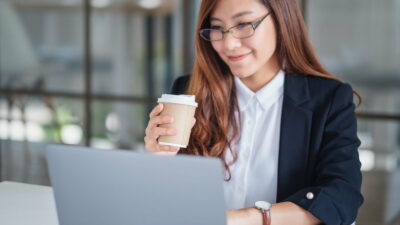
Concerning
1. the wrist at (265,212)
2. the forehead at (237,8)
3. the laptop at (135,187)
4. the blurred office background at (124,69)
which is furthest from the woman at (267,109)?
the blurred office background at (124,69)

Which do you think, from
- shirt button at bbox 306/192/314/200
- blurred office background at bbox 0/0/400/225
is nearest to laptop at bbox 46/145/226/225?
shirt button at bbox 306/192/314/200

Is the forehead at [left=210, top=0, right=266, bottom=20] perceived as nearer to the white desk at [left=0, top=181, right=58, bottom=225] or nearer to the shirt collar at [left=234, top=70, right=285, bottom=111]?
the shirt collar at [left=234, top=70, right=285, bottom=111]

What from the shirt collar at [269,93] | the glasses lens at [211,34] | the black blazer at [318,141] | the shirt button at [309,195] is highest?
the glasses lens at [211,34]

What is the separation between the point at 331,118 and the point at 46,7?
3158mm

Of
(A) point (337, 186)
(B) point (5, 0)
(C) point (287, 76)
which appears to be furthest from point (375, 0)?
(B) point (5, 0)

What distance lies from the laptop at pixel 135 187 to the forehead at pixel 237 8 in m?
0.75

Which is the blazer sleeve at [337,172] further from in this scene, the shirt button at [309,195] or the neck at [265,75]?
the neck at [265,75]

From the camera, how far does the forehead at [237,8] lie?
1639 millimetres

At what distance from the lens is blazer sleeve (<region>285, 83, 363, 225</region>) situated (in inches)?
56.2

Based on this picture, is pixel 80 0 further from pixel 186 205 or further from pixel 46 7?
pixel 186 205

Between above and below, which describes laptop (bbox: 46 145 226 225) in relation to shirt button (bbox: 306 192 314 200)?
above

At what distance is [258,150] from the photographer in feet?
5.66

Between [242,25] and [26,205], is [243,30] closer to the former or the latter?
[242,25]

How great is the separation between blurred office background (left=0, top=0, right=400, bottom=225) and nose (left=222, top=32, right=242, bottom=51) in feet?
6.43
